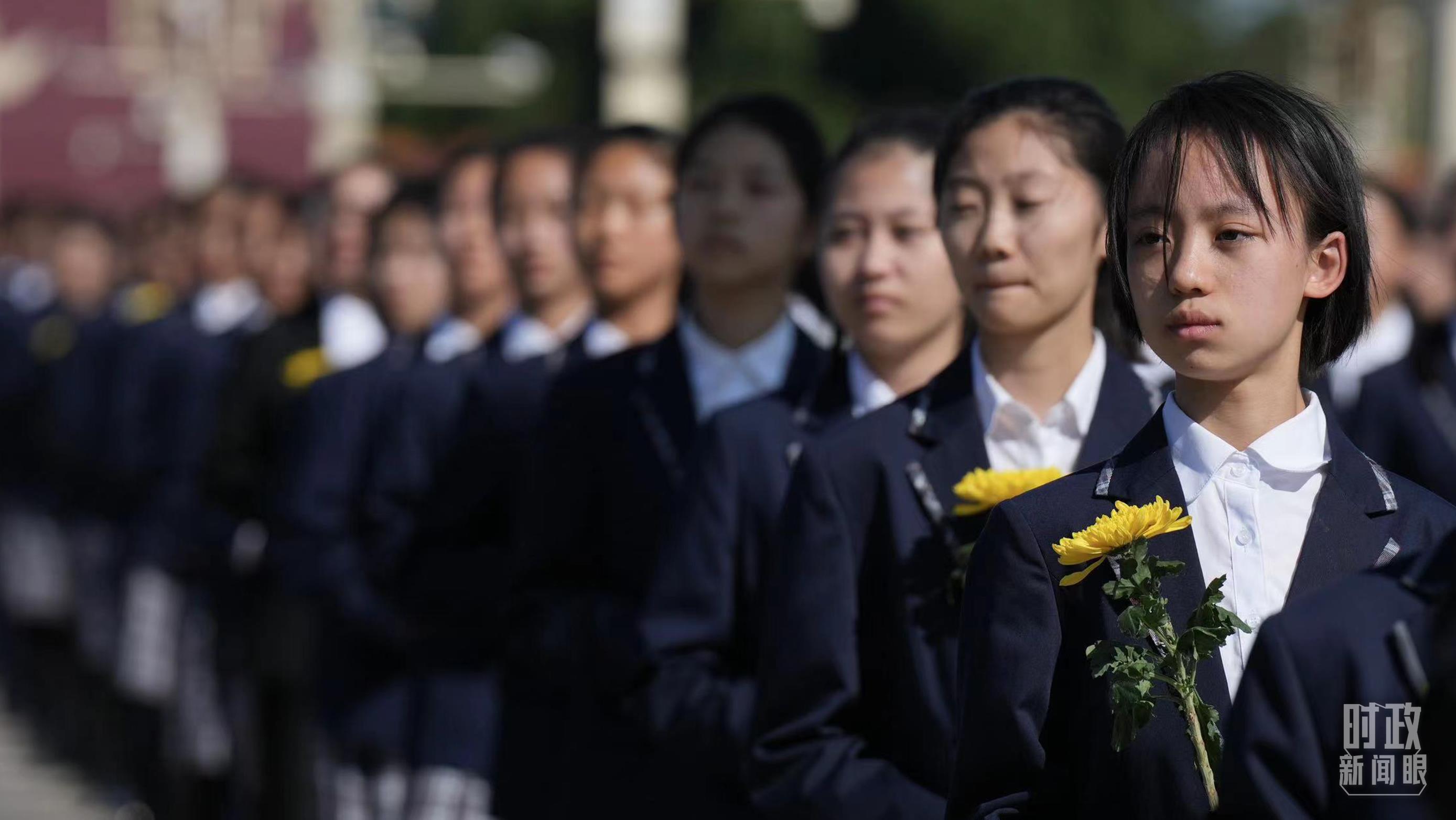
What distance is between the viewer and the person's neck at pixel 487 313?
6.23 m

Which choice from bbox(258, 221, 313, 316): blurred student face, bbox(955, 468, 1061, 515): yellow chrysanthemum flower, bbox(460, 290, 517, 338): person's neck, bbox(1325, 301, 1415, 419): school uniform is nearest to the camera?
bbox(955, 468, 1061, 515): yellow chrysanthemum flower

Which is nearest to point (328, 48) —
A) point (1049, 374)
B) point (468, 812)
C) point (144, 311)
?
point (144, 311)

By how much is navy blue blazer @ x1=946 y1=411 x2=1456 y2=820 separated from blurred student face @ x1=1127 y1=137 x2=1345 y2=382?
0.12 m

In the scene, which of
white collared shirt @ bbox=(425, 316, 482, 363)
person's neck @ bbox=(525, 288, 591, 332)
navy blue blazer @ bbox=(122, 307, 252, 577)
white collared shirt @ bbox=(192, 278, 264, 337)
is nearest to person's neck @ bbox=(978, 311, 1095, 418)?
person's neck @ bbox=(525, 288, 591, 332)

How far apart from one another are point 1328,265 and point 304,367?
15.8ft

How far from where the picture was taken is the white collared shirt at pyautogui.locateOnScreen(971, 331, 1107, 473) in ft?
10.2

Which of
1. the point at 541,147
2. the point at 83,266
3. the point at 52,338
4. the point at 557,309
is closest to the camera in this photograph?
the point at 557,309

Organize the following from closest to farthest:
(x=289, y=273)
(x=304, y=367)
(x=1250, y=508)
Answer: (x=1250, y=508) → (x=304, y=367) → (x=289, y=273)

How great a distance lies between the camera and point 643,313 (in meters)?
5.10

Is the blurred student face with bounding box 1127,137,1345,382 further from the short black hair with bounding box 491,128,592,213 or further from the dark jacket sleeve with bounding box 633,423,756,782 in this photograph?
the short black hair with bounding box 491,128,592,213

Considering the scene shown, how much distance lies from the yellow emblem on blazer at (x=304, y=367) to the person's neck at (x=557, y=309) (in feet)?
4.03

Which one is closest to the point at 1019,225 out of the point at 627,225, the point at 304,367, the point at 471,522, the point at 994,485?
the point at 994,485

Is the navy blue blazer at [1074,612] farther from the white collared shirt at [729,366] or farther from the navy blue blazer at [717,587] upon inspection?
the white collared shirt at [729,366]

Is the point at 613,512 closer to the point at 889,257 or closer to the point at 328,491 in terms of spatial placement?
the point at 889,257
